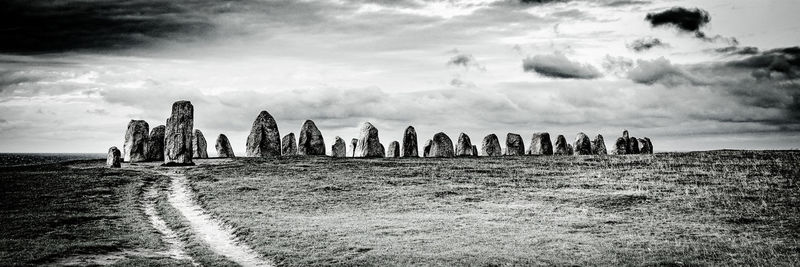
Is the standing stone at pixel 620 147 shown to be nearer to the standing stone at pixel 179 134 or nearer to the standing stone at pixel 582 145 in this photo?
the standing stone at pixel 582 145

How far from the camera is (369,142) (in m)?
59.1

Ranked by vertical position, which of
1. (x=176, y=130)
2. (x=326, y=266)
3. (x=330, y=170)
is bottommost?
(x=326, y=266)

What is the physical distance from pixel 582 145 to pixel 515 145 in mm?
7554

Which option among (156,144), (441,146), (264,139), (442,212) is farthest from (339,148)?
(442,212)

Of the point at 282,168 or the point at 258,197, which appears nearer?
the point at 258,197

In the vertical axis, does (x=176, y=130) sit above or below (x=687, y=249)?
above

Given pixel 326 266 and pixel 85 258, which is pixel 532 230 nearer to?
pixel 326 266

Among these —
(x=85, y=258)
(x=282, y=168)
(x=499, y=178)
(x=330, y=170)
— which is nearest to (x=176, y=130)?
(x=282, y=168)

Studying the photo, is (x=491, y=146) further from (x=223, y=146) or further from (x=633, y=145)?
(x=223, y=146)

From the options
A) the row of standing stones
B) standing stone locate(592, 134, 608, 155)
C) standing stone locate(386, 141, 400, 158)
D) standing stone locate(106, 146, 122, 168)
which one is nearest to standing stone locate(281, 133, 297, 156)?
the row of standing stones

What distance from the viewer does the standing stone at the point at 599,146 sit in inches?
2657

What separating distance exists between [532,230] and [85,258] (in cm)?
1585

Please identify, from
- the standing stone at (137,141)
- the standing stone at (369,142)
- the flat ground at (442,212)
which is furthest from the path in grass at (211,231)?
the standing stone at (369,142)

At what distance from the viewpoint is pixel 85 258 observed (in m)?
19.8
